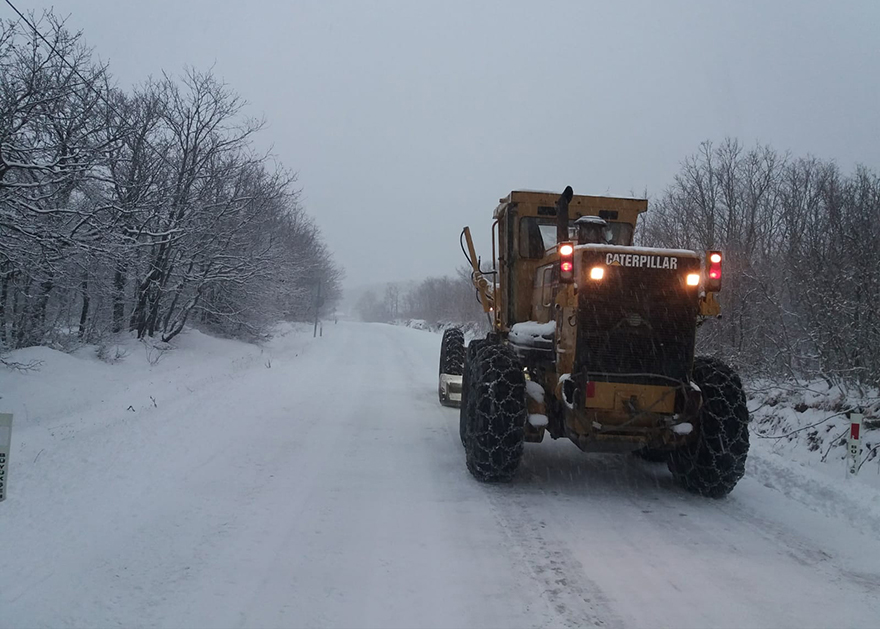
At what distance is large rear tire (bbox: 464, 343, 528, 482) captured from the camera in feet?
23.6

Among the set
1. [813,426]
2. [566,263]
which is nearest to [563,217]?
[566,263]

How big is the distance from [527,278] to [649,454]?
2715mm

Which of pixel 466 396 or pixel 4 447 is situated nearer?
pixel 4 447

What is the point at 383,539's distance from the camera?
5672 mm

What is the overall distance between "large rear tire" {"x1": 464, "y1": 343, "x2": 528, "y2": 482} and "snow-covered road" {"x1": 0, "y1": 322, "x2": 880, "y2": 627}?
0.30m

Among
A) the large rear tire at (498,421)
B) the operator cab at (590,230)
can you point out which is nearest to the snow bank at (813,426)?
the large rear tire at (498,421)

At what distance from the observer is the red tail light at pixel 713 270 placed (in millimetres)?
6922

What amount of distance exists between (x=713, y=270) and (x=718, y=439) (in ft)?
5.60

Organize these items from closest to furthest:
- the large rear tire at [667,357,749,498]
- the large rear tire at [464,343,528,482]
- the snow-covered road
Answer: the snow-covered road
the large rear tire at [667,357,749,498]
the large rear tire at [464,343,528,482]

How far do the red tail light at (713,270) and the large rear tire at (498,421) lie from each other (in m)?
2.13

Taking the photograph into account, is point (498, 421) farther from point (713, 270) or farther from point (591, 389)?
point (713, 270)

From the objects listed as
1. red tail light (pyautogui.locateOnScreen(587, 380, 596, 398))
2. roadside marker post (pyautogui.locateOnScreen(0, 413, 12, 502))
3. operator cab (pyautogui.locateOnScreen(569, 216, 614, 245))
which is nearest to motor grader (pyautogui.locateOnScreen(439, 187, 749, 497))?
red tail light (pyautogui.locateOnScreen(587, 380, 596, 398))

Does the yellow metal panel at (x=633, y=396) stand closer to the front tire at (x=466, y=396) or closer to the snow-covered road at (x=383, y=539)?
the snow-covered road at (x=383, y=539)

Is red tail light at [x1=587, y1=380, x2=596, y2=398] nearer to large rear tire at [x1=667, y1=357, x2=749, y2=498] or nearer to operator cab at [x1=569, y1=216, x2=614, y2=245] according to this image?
large rear tire at [x1=667, y1=357, x2=749, y2=498]
